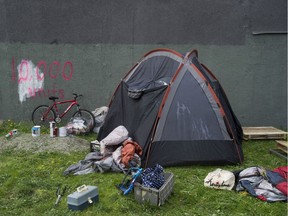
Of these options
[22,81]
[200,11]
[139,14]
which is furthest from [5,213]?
[200,11]

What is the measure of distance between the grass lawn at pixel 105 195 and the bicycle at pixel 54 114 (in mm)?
2230

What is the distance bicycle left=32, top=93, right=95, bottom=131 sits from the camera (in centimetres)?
840

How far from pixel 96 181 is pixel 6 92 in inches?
207

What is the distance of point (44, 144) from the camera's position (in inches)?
272

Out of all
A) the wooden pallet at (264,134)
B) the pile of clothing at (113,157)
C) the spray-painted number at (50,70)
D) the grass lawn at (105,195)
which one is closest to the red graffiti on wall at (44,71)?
the spray-painted number at (50,70)

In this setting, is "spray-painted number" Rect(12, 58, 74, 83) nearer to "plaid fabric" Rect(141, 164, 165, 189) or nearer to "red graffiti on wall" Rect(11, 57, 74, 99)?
"red graffiti on wall" Rect(11, 57, 74, 99)

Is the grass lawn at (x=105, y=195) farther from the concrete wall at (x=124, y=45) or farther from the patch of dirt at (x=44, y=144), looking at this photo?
the concrete wall at (x=124, y=45)

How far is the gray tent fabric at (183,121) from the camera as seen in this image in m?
5.77

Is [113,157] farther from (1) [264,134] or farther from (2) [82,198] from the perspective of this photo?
(1) [264,134]

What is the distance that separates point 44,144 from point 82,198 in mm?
2974

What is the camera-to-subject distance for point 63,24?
879 centimetres

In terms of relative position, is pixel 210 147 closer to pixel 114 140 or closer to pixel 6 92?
pixel 114 140

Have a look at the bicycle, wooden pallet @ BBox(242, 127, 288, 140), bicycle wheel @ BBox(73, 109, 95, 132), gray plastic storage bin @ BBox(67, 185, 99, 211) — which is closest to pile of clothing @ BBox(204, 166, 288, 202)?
gray plastic storage bin @ BBox(67, 185, 99, 211)

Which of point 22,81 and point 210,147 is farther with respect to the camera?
point 22,81
